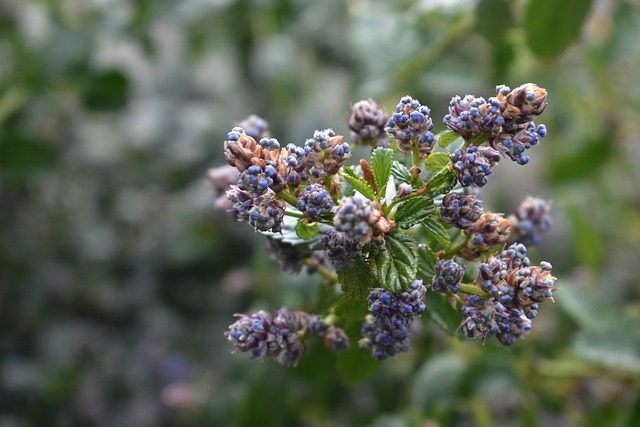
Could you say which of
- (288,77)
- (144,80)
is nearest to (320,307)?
(288,77)

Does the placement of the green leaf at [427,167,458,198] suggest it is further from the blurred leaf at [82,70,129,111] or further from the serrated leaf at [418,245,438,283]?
the blurred leaf at [82,70,129,111]

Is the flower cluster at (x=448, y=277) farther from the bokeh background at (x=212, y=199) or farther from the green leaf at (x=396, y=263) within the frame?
the bokeh background at (x=212, y=199)

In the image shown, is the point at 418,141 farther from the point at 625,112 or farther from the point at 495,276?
the point at 625,112

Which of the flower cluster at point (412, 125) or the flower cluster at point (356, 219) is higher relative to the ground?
the flower cluster at point (412, 125)

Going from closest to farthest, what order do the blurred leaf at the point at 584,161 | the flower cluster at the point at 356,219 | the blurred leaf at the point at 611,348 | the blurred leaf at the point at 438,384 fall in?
the flower cluster at the point at 356,219
the blurred leaf at the point at 611,348
the blurred leaf at the point at 438,384
the blurred leaf at the point at 584,161

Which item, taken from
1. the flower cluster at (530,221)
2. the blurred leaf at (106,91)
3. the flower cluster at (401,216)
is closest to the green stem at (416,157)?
the flower cluster at (401,216)

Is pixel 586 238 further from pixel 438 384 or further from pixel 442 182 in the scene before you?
pixel 442 182
